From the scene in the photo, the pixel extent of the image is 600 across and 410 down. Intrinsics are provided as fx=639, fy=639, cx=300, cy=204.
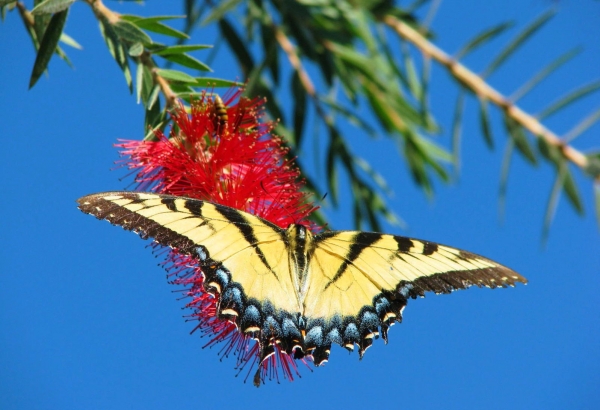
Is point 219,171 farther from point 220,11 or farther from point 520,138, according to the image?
point 520,138

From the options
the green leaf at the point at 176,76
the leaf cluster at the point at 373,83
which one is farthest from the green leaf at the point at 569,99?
the green leaf at the point at 176,76

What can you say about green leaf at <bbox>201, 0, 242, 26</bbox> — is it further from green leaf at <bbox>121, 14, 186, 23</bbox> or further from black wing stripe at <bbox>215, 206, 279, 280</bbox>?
black wing stripe at <bbox>215, 206, 279, 280</bbox>

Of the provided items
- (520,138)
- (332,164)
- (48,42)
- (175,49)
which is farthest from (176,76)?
(520,138)

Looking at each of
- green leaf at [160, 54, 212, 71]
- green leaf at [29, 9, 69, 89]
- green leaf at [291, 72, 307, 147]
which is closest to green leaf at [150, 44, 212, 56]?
green leaf at [160, 54, 212, 71]

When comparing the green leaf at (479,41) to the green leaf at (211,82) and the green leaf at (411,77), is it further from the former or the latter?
the green leaf at (211,82)

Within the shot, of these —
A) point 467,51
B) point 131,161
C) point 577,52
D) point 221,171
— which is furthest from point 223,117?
point 577,52

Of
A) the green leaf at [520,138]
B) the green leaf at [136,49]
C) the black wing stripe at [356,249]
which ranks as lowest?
the black wing stripe at [356,249]
